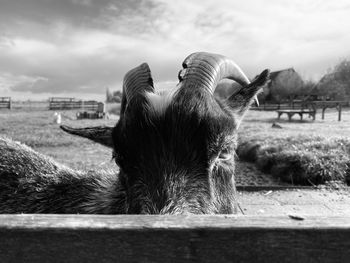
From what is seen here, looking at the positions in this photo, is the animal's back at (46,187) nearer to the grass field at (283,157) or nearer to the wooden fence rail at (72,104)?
the grass field at (283,157)

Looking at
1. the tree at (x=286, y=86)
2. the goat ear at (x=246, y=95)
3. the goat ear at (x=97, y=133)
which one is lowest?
the goat ear at (x=97, y=133)

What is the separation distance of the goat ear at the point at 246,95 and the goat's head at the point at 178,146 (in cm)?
56

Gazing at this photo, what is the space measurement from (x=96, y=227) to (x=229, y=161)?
2.53 m

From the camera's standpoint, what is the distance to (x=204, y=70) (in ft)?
11.3

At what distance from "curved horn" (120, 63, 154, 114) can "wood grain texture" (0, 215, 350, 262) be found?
2210 mm

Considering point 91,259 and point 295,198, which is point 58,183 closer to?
point 91,259

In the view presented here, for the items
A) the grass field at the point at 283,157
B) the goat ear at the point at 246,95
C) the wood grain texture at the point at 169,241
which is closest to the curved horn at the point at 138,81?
the goat ear at the point at 246,95

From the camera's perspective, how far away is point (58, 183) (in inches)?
179

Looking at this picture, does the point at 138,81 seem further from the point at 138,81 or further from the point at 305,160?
the point at 305,160

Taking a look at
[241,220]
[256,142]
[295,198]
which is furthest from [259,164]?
[241,220]

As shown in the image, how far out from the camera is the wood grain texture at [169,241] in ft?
4.13

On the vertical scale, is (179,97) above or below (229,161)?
above

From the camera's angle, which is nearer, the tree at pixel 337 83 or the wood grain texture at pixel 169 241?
the wood grain texture at pixel 169 241

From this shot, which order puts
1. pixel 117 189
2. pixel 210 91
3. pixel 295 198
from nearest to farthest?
pixel 210 91 → pixel 117 189 → pixel 295 198
